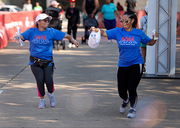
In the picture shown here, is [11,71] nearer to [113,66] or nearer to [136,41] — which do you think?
[113,66]

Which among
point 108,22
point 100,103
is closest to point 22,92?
point 100,103

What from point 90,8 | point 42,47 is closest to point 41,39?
point 42,47

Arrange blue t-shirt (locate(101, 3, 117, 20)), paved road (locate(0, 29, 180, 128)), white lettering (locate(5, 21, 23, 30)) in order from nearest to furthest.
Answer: paved road (locate(0, 29, 180, 128))
blue t-shirt (locate(101, 3, 117, 20))
white lettering (locate(5, 21, 23, 30))

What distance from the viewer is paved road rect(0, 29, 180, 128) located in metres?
6.46

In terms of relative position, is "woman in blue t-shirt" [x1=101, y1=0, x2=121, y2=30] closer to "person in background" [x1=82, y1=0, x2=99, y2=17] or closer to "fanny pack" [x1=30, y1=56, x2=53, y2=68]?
"person in background" [x1=82, y1=0, x2=99, y2=17]

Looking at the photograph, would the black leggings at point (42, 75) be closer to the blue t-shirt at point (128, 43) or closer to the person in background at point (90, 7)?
the blue t-shirt at point (128, 43)

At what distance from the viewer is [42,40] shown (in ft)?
23.8

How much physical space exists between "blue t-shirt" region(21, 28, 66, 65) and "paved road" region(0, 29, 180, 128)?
88 centimetres

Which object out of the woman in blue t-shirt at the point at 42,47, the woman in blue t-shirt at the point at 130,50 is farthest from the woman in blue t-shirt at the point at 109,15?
the woman in blue t-shirt at the point at 130,50

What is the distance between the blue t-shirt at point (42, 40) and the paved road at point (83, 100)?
34.6 inches

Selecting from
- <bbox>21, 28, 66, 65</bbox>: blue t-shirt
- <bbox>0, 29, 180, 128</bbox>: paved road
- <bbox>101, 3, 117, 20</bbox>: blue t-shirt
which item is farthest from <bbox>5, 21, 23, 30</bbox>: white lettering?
<bbox>21, 28, 66, 65</bbox>: blue t-shirt

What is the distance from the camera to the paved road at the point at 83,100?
646cm

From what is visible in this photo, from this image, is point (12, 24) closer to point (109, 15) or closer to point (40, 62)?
point (109, 15)

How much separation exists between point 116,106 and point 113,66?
4.78 m
